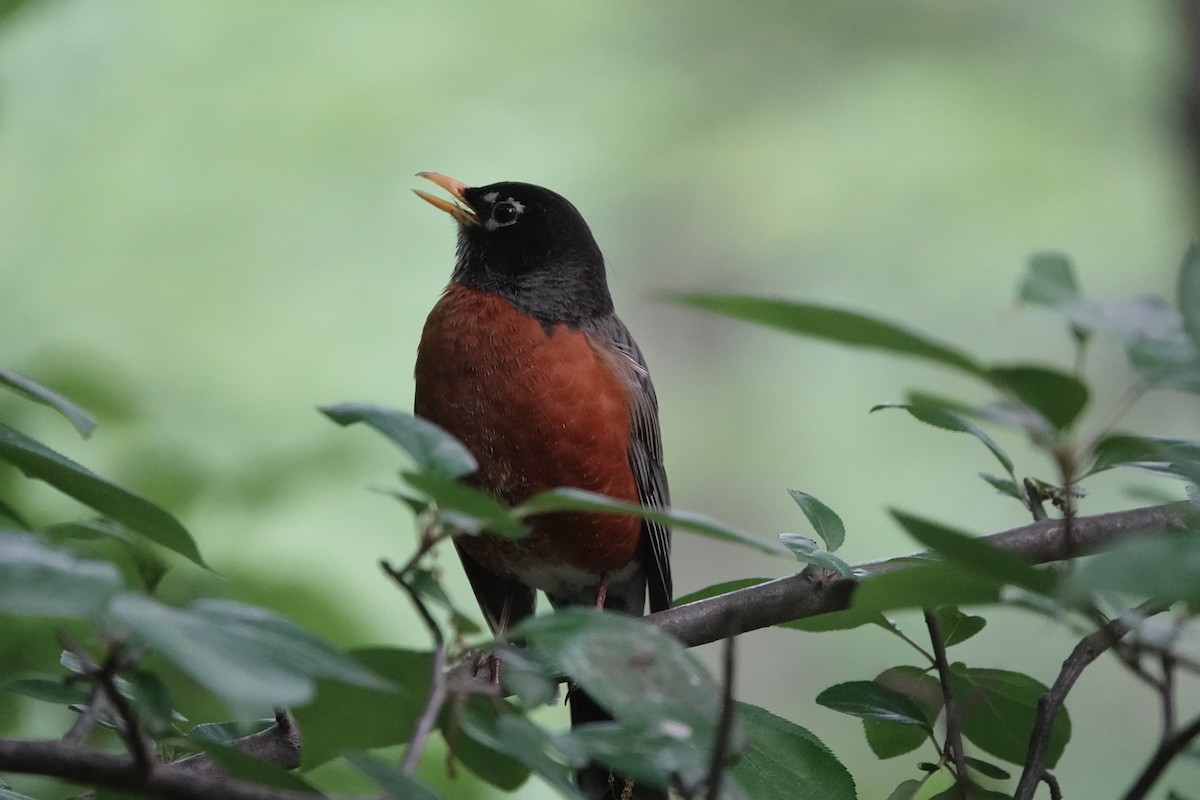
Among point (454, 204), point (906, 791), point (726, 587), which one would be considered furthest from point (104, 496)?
point (454, 204)

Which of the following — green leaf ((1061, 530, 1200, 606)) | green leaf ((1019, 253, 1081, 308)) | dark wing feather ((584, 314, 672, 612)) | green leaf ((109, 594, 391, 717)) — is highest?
green leaf ((1019, 253, 1081, 308))

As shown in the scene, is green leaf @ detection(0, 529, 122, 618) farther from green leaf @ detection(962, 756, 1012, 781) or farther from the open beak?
the open beak

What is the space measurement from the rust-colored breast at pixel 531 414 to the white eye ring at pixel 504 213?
50 centimetres

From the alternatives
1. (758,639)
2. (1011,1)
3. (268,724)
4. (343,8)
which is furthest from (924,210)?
(268,724)

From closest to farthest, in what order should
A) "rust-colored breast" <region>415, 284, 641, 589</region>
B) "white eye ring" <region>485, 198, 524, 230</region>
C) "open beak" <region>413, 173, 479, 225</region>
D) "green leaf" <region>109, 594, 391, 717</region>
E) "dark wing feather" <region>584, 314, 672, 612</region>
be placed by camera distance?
1. "green leaf" <region>109, 594, 391, 717</region>
2. "rust-colored breast" <region>415, 284, 641, 589</region>
3. "dark wing feather" <region>584, 314, 672, 612</region>
4. "open beak" <region>413, 173, 479, 225</region>
5. "white eye ring" <region>485, 198, 524, 230</region>

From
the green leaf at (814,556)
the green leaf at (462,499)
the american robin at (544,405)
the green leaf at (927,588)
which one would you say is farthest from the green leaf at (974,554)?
the american robin at (544,405)

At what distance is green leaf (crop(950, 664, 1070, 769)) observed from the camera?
1620 mm

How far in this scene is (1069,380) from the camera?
896mm

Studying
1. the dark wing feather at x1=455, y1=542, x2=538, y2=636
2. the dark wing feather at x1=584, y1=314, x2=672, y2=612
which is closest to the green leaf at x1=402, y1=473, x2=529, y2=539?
the dark wing feather at x1=584, y1=314, x2=672, y2=612

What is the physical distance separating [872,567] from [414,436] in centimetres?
82

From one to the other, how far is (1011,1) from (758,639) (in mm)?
5474

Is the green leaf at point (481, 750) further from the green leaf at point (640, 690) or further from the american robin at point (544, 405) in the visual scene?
the american robin at point (544, 405)

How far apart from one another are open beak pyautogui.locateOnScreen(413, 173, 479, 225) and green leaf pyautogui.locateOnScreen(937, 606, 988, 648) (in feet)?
7.57

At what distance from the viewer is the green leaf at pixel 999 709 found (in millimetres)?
1620
